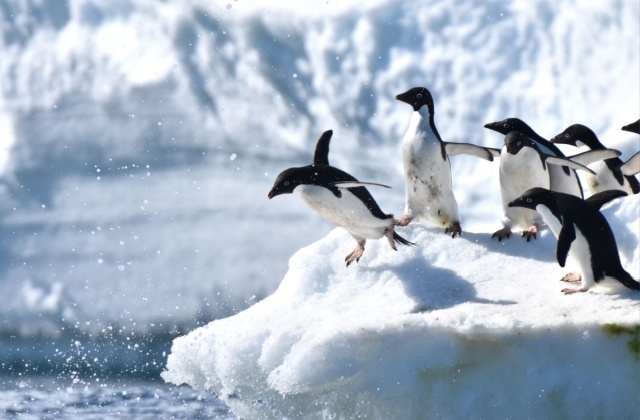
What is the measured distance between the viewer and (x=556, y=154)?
5750 millimetres

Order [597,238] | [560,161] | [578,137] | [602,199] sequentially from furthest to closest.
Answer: [578,137] < [560,161] < [602,199] < [597,238]

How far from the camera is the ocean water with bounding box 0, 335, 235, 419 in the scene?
970 cm

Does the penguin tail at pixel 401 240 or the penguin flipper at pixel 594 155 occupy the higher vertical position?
the penguin flipper at pixel 594 155

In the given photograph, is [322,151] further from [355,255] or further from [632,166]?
[632,166]

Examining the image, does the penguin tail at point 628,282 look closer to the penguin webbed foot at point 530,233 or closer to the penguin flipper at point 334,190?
the penguin webbed foot at point 530,233

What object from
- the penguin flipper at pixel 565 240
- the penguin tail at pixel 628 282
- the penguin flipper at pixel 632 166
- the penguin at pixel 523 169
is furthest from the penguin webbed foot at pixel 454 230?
the penguin flipper at pixel 632 166

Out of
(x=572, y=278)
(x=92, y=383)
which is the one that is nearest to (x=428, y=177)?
(x=572, y=278)

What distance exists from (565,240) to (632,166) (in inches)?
88.8

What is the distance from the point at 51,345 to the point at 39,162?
4933 millimetres

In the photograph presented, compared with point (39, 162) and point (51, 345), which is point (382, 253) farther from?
point (51, 345)

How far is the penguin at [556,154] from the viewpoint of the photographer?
572 centimetres

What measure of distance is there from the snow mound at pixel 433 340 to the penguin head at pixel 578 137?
1.81 m

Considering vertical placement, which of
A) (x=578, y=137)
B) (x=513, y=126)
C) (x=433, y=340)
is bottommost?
(x=433, y=340)

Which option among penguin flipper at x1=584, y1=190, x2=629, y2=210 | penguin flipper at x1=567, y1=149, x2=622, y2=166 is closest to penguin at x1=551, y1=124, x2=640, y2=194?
penguin flipper at x1=567, y1=149, x2=622, y2=166
